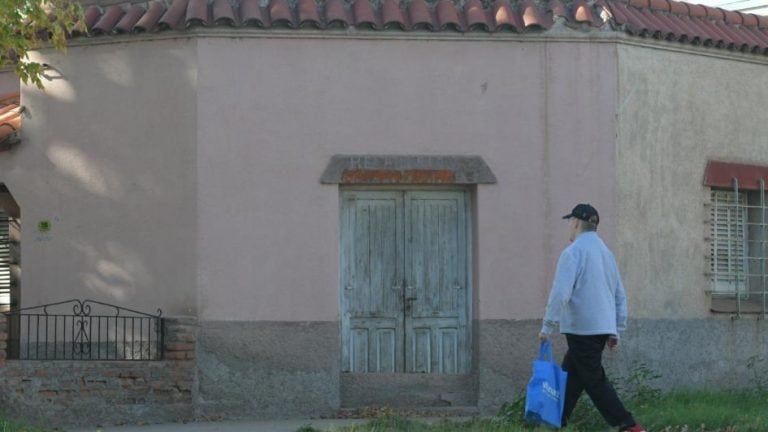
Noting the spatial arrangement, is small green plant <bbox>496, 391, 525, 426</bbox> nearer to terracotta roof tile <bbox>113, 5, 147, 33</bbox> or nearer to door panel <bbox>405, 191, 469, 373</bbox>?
door panel <bbox>405, 191, 469, 373</bbox>

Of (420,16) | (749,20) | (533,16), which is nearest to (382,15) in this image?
(420,16)

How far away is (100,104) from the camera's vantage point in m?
14.0

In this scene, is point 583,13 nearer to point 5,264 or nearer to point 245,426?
point 245,426

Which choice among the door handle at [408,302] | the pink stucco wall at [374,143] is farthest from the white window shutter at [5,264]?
the door handle at [408,302]

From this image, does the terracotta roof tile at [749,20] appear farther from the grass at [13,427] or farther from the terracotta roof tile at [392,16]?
the grass at [13,427]

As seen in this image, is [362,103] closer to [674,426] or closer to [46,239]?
[46,239]

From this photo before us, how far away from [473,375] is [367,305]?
1.26 metres

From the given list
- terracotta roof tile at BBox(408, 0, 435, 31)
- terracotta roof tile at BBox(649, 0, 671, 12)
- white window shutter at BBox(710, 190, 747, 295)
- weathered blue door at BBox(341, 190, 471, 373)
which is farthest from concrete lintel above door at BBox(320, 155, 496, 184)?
white window shutter at BBox(710, 190, 747, 295)

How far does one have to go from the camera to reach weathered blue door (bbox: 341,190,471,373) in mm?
13766

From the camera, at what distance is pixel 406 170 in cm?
1356

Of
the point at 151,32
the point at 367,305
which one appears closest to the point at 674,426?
→ the point at 367,305

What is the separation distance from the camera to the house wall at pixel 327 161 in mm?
13406

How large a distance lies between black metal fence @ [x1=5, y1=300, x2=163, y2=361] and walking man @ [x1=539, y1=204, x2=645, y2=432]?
4.49m

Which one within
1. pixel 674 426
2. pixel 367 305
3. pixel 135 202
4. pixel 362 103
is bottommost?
pixel 674 426
